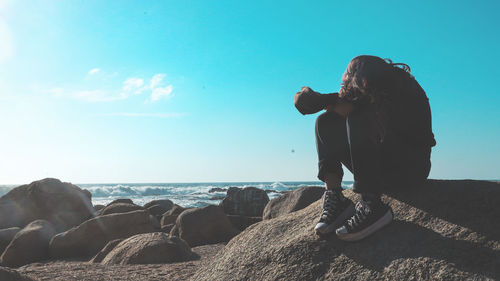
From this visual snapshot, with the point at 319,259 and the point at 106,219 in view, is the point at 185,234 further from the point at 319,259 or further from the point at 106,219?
the point at 319,259

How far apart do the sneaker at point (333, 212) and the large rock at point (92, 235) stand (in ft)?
17.7

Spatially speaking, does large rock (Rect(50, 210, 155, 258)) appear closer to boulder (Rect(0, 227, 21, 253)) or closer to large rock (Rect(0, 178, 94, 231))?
boulder (Rect(0, 227, 21, 253))

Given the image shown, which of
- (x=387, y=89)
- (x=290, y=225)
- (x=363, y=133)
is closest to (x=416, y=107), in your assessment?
(x=387, y=89)

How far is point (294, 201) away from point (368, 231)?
4.53 m

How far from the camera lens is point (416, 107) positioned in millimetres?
2463

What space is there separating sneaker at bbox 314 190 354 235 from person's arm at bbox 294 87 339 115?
A: 667mm

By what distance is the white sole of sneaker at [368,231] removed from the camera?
244cm

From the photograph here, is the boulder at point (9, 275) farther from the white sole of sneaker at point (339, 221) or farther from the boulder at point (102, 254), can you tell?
the boulder at point (102, 254)

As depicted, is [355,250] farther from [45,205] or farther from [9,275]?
[45,205]

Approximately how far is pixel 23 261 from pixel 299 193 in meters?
5.09

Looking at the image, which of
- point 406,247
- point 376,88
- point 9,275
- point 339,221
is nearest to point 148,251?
point 9,275

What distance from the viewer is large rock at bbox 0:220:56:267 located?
679 centimetres

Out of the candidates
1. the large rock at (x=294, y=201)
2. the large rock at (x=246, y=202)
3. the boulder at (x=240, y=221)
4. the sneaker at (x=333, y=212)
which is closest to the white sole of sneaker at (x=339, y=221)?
the sneaker at (x=333, y=212)

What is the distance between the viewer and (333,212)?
2660mm
